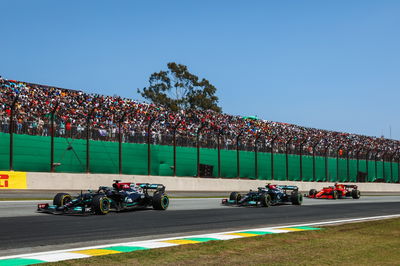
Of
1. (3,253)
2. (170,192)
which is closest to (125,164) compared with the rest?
(170,192)

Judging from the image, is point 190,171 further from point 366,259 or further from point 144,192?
point 366,259

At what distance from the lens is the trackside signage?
2341cm

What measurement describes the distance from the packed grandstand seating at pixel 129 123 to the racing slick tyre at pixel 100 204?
1152 centimetres

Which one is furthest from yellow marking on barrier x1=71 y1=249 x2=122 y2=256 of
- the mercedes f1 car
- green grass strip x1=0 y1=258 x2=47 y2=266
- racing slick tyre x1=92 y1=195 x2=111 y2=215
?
the mercedes f1 car

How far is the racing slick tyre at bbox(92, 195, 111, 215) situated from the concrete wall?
11007 millimetres

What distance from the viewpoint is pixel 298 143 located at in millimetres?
43344

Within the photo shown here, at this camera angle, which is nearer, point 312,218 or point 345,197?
point 312,218

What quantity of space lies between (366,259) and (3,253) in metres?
5.57

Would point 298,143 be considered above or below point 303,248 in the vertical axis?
above

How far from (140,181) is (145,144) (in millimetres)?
2287

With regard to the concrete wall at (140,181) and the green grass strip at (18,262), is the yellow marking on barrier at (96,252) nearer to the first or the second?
the green grass strip at (18,262)

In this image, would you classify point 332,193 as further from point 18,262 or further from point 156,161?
point 18,262

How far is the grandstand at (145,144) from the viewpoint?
2573 cm

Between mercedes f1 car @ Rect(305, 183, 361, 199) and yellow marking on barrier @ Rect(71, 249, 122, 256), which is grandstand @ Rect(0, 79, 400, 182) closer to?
mercedes f1 car @ Rect(305, 183, 361, 199)
